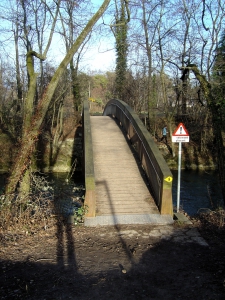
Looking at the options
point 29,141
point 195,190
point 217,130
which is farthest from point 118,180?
point 195,190

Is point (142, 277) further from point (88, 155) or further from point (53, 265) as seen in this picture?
point (88, 155)

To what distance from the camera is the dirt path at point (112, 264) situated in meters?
4.28

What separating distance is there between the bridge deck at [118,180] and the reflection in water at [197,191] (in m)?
2.21

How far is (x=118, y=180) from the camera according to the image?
381 inches

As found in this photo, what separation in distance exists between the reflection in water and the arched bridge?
2.20 m

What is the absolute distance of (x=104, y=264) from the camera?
17.0 ft

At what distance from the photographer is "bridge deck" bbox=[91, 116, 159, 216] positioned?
809 centimetres

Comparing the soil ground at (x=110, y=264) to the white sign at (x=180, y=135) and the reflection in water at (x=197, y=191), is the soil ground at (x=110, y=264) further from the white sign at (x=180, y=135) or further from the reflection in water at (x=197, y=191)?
the reflection in water at (x=197, y=191)

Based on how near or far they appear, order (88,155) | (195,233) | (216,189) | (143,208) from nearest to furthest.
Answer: (195,233) → (143,208) → (88,155) → (216,189)

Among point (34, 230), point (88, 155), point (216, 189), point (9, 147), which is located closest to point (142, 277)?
point (34, 230)

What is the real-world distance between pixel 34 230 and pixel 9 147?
1738 cm

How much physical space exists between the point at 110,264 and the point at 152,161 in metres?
4.53

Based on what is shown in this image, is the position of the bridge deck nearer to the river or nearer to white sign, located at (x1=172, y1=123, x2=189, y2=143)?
white sign, located at (x1=172, y1=123, x2=189, y2=143)

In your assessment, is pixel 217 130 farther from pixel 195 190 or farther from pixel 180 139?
pixel 195 190
